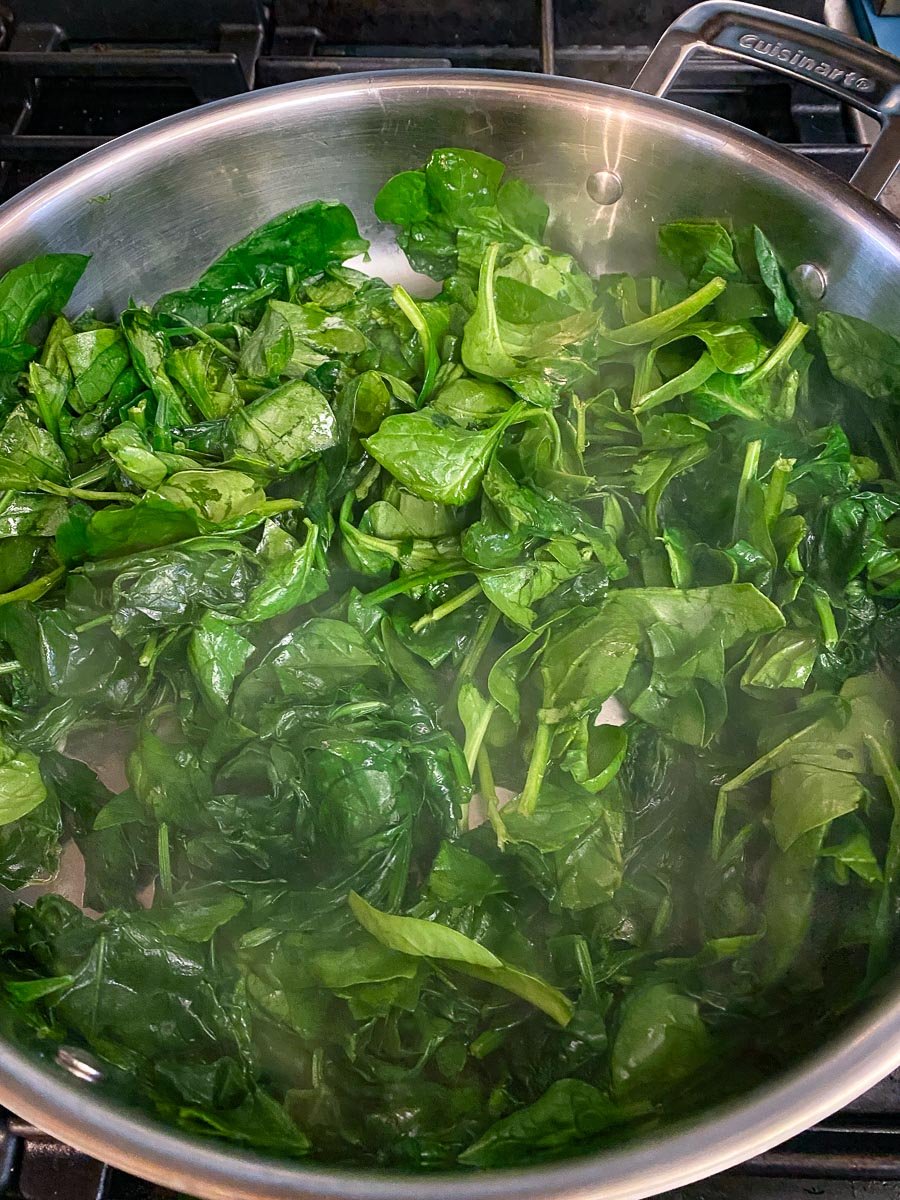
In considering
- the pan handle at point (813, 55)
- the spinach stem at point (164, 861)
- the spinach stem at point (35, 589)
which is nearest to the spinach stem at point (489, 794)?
the spinach stem at point (164, 861)

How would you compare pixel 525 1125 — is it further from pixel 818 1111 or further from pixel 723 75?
pixel 723 75

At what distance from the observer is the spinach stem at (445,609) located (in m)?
1.04

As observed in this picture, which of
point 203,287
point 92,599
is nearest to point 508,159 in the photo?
point 203,287

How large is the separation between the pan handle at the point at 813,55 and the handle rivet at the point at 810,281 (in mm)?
110

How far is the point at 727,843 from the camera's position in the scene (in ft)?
3.21

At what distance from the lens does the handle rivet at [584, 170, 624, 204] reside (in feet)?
3.99

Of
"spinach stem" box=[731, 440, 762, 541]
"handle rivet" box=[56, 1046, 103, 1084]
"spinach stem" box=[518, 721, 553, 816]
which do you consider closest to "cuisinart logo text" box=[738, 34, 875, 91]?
"spinach stem" box=[731, 440, 762, 541]

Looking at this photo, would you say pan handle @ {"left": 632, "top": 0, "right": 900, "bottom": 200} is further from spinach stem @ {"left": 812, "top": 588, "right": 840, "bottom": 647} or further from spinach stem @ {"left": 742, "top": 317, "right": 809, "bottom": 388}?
spinach stem @ {"left": 812, "top": 588, "right": 840, "bottom": 647}

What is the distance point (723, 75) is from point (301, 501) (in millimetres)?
1082

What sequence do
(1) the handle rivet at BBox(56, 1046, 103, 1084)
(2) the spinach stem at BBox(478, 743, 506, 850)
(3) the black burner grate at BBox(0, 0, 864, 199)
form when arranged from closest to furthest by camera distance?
(1) the handle rivet at BBox(56, 1046, 103, 1084) < (2) the spinach stem at BBox(478, 743, 506, 850) < (3) the black burner grate at BBox(0, 0, 864, 199)

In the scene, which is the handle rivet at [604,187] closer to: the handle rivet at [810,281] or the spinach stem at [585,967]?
the handle rivet at [810,281]

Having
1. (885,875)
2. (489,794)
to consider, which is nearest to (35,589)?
(489,794)

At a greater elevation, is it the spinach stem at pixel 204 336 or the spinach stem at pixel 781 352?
the spinach stem at pixel 781 352

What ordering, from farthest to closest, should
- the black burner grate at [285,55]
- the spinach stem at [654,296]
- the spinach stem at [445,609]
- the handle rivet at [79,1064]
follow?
the black burner grate at [285,55] → the spinach stem at [654,296] → the spinach stem at [445,609] → the handle rivet at [79,1064]
